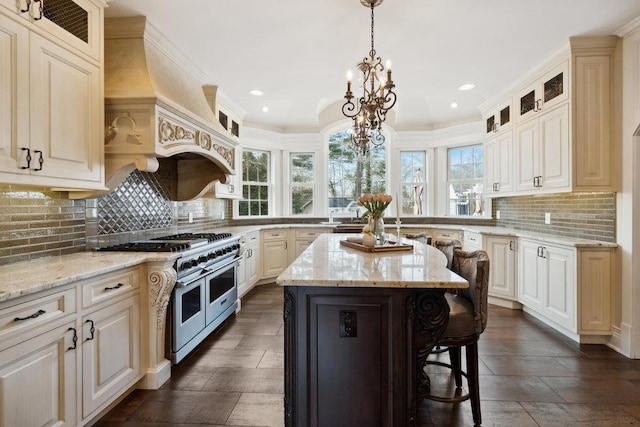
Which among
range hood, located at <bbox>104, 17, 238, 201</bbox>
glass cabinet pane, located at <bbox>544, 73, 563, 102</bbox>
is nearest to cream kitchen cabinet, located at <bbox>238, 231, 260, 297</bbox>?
range hood, located at <bbox>104, 17, 238, 201</bbox>

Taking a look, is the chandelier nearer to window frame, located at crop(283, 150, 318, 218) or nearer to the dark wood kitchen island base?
the dark wood kitchen island base

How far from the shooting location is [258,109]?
538 centimetres

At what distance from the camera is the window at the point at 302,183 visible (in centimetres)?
619

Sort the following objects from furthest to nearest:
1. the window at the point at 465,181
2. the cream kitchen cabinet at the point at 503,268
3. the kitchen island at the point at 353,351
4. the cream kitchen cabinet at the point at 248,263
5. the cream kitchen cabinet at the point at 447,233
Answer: the window at the point at 465,181 < the cream kitchen cabinet at the point at 447,233 < the cream kitchen cabinet at the point at 248,263 < the cream kitchen cabinet at the point at 503,268 < the kitchen island at the point at 353,351

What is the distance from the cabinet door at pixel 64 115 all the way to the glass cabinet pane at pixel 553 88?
13.0 feet

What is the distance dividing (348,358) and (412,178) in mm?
4885

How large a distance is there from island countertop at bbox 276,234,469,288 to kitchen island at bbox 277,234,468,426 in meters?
0.03

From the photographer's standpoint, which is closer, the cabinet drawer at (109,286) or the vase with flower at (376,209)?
the cabinet drawer at (109,286)

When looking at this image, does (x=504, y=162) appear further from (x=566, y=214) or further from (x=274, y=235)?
(x=274, y=235)

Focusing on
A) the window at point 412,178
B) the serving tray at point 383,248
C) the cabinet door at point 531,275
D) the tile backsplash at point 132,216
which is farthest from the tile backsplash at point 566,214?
the serving tray at point 383,248

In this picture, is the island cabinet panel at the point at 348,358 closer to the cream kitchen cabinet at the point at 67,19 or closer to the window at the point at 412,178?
the cream kitchen cabinet at the point at 67,19

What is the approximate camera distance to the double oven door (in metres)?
2.58

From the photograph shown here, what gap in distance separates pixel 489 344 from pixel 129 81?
373 centimetres

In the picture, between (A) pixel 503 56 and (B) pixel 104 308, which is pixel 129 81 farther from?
(A) pixel 503 56
